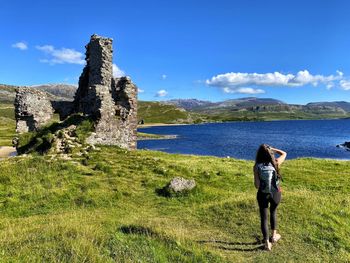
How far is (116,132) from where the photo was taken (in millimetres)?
35750

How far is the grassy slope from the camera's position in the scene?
11453 millimetres

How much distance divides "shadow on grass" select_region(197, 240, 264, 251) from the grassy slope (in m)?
0.04

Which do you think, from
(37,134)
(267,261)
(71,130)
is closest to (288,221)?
(267,261)

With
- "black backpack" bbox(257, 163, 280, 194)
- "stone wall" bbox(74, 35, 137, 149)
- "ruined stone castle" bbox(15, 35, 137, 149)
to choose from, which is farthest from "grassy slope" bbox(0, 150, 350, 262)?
"ruined stone castle" bbox(15, 35, 137, 149)

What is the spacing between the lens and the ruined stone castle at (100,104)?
3425 cm

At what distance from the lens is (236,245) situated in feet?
42.1

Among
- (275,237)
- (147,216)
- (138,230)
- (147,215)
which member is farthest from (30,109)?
(275,237)

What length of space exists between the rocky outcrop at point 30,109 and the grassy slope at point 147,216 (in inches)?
442

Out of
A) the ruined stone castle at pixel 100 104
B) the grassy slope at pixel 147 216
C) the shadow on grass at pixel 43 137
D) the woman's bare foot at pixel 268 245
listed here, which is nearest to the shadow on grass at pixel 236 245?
the grassy slope at pixel 147 216

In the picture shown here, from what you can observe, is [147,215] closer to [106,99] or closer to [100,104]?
[100,104]

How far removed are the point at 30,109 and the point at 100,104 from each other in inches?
317

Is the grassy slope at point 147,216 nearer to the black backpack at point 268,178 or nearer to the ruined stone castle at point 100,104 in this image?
the black backpack at point 268,178

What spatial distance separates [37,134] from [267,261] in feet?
90.0

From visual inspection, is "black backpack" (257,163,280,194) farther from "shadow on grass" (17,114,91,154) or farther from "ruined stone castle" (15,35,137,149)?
"ruined stone castle" (15,35,137,149)
